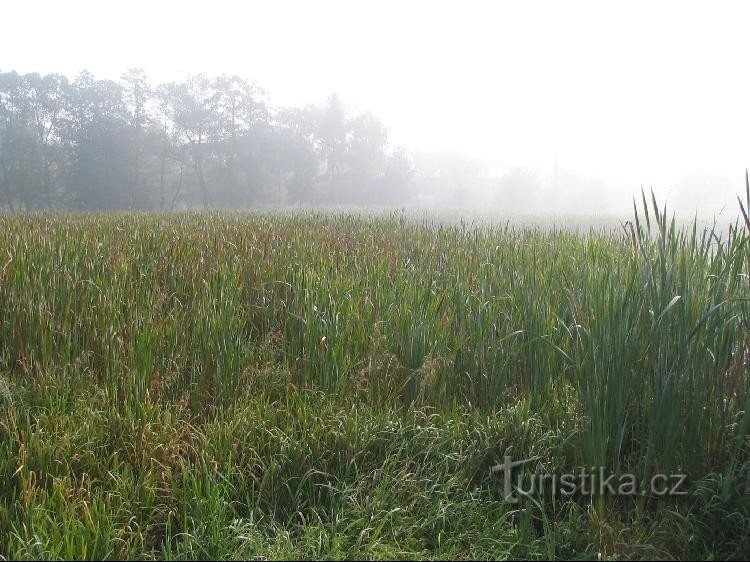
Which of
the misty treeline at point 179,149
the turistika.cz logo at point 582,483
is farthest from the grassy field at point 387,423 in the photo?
the misty treeline at point 179,149

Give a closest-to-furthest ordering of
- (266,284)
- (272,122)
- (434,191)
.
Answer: (266,284), (272,122), (434,191)

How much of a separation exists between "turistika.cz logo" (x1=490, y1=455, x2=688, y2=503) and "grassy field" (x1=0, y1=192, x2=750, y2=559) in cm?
3

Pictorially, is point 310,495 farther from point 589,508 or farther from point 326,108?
point 326,108

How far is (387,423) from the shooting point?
8.21 ft

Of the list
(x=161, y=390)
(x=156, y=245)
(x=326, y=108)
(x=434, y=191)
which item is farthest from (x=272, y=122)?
(x=161, y=390)

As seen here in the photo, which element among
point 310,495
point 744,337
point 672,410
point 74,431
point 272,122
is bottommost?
point 310,495

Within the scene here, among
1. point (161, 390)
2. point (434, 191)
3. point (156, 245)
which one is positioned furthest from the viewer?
point (434, 191)

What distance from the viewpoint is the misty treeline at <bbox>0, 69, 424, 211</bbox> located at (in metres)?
37.7

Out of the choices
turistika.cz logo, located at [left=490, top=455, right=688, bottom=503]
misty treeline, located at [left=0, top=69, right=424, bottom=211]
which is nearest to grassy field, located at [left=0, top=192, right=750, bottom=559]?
turistika.cz logo, located at [left=490, top=455, right=688, bottom=503]

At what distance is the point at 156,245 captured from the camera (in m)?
5.89

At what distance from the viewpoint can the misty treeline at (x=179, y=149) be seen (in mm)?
37688

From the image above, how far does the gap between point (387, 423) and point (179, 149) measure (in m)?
44.1

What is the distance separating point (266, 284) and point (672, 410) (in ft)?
10.7

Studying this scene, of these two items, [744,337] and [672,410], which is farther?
[744,337]
